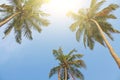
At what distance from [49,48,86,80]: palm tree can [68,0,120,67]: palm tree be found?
7184mm

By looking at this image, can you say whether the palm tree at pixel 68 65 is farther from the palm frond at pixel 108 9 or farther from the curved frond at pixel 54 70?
the palm frond at pixel 108 9

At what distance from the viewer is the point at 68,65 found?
138 feet

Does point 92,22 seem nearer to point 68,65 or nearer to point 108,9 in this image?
point 108,9

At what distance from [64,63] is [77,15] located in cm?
982

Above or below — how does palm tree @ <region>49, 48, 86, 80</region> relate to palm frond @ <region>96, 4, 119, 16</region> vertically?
above

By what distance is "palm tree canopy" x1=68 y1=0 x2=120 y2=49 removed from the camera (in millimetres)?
32281

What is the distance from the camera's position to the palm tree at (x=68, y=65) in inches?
1643

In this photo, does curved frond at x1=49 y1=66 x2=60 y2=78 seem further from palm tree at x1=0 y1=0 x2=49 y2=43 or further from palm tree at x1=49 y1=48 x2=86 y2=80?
palm tree at x1=0 y1=0 x2=49 y2=43

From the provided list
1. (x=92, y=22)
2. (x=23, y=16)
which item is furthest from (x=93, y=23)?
(x=23, y=16)

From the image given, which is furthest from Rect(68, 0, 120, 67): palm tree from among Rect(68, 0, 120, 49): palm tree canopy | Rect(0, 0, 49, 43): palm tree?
Rect(0, 0, 49, 43): palm tree

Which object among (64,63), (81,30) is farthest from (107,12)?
(64,63)

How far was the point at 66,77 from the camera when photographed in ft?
133

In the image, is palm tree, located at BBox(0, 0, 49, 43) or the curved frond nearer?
palm tree, located at BBox(0, 0, 49, 43)

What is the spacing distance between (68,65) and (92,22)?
10.9 metres
